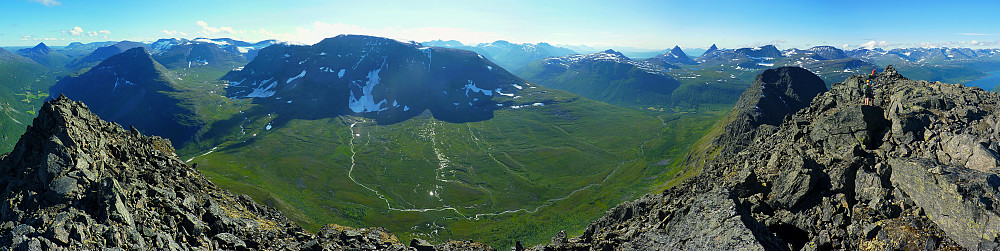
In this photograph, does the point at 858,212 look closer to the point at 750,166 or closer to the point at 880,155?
the point at 880,155

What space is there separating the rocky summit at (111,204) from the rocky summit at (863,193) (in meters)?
28.6

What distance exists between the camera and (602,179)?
193 meters

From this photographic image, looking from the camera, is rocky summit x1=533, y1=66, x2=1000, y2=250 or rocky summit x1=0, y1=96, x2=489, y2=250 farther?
rocky summit x1=0, y1=96, x2=489, y2=250

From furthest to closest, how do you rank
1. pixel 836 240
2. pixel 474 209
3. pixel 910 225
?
1. pixel 474 209
2. pixel 836 240
3. pixel 910 225

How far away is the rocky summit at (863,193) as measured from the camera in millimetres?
31277

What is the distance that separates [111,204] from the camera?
114 feet

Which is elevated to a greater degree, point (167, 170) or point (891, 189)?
point (891, 189)

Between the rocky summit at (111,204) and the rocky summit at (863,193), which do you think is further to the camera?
the rocky summit at (111,204)

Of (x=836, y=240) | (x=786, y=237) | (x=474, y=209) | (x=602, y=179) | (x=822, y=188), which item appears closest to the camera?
(x=836, y=240)

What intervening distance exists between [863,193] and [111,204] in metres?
68.8

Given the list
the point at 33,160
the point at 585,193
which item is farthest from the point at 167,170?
the point at 585,193

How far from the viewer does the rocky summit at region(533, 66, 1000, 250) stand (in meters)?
31.3

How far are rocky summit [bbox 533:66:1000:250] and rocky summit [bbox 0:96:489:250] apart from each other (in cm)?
2858

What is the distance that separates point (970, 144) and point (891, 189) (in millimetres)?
8769
